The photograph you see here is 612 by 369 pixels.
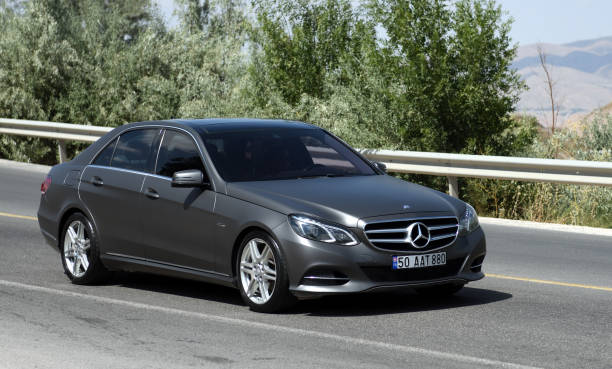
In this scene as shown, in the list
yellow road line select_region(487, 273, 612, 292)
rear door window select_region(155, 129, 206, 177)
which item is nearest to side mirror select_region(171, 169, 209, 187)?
rear door window select_region(155, 129, 206, 177)

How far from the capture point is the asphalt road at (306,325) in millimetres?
6605

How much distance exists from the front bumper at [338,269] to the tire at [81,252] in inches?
95.1

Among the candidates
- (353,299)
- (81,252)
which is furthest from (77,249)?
(353,299)

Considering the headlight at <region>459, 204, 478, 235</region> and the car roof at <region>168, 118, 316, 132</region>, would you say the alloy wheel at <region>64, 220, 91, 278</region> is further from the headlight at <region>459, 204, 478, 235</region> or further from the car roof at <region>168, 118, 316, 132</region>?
the headlight at <region>459, 204, 478, 235</region>

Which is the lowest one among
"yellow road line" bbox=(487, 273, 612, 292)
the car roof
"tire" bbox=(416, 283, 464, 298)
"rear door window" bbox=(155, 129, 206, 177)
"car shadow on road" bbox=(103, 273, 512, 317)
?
"yellow road line" bbox=(487, 273, 612, 292)

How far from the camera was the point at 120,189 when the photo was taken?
9.45 metres

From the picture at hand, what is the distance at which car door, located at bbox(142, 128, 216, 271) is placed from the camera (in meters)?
8.62

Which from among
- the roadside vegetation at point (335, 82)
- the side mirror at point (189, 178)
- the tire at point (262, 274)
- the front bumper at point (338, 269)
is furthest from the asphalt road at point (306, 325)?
the roadside vegetation at point (335, 82)

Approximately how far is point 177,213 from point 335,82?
1595 cm

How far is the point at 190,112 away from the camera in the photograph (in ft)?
85.4

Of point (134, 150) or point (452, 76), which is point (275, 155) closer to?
point (134, 150)

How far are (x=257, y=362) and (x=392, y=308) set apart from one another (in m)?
2.21

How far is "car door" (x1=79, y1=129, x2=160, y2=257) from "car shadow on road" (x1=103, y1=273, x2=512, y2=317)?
20.7 inches

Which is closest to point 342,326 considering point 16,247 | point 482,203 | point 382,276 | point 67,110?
point 382,276
